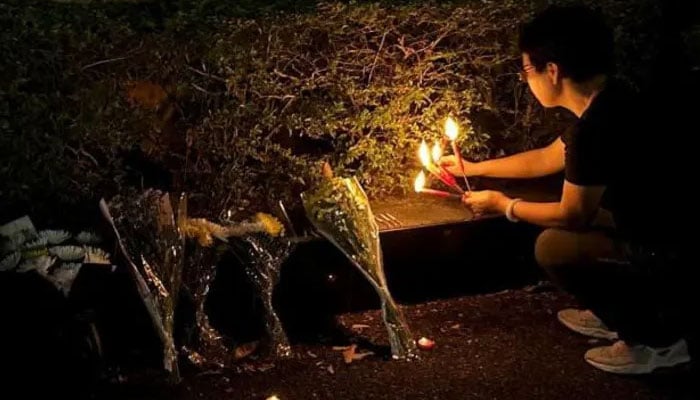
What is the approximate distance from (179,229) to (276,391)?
1.01m

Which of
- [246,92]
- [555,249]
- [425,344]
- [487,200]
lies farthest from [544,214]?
[246,92]

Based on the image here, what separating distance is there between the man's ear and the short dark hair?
19 millimetres

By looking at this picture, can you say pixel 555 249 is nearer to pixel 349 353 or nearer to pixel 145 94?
pixel 349 353

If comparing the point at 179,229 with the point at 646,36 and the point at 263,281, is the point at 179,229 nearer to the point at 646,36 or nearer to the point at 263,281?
the point at 263,281

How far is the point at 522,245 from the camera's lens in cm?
610

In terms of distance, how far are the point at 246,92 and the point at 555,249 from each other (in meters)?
2.10

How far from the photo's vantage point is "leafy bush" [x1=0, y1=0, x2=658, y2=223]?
5.44 meters

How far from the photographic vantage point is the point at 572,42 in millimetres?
4625

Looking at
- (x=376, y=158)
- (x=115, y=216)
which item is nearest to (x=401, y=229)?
(x=376, y=158)

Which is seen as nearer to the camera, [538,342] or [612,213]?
[612,213]

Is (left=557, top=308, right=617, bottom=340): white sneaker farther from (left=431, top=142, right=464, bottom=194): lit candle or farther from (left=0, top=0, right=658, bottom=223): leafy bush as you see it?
(left=0, top=0, right=658, bottom=223): leafy bush

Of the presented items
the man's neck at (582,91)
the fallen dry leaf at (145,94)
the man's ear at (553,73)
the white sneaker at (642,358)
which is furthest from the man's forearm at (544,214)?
the fallen dry leaf at (145,94)

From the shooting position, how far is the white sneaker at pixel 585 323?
17.6 feet

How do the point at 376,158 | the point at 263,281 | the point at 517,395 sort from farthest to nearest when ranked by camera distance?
1. the point at 376,158
2. the point at 263,281
3. the point at 517,395
